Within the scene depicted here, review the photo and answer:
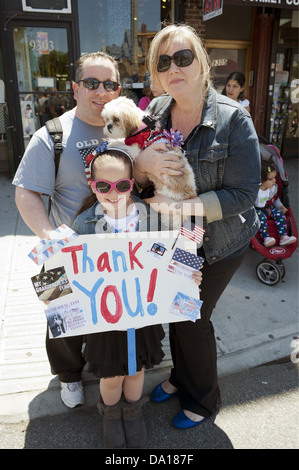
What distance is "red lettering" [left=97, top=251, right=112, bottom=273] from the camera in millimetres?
1857

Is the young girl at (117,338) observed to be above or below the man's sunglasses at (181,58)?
below

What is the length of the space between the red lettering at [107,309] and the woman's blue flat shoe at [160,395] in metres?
1.04

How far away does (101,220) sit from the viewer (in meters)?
1.91

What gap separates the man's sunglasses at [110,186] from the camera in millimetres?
1807

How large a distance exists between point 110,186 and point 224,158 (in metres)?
0.59

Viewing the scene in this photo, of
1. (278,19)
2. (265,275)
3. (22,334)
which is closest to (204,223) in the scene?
(22,334)

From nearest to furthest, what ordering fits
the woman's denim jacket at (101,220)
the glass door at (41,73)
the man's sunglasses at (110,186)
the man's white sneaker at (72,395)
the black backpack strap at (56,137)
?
the man's sunglasses at (110,186) → the woman's denim jacket at (101,220) → the black backpack strap at (56,137) → the man's white sneaker at (72,395) → the glass door at (41,73)

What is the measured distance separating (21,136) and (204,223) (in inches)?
235

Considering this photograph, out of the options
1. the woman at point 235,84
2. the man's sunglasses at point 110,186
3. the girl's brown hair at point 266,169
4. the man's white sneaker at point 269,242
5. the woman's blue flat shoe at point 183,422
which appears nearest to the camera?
the man's sunglasses at point 110,186

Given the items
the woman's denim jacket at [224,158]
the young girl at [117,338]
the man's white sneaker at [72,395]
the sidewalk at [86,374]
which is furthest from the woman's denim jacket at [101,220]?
the sidewalk at [86,374]

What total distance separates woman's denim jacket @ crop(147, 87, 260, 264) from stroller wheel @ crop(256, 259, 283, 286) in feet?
7.13

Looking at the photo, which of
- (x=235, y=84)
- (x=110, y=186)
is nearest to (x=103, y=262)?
(x=110, y=186)

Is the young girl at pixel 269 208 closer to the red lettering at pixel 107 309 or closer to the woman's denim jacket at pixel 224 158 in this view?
the woman's denim jacket at pixel 224 158

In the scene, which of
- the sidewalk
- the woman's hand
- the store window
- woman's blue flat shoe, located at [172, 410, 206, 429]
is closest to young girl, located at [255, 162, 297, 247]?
the sidewalk
